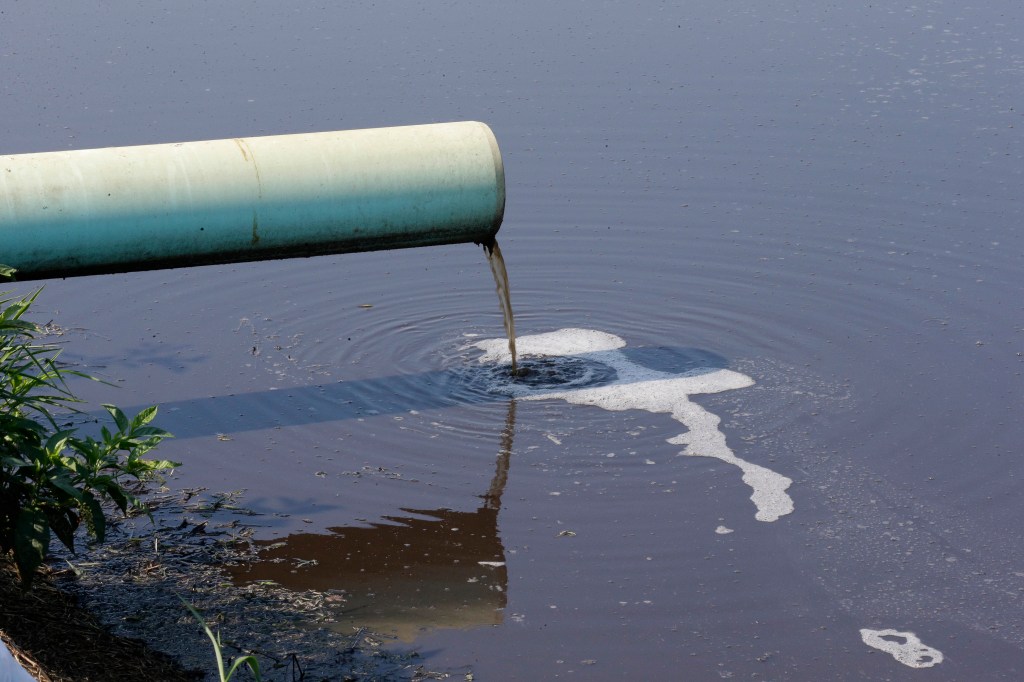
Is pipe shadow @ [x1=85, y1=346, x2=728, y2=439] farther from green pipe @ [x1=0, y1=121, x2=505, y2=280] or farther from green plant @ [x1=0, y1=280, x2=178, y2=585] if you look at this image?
green plant @ [x1=0, y1=280, x2=178, y2=585]

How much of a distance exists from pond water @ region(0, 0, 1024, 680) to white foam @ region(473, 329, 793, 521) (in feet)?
0.11

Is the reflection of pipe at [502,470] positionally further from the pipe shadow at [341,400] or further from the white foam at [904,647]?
the white foam at [904,647]

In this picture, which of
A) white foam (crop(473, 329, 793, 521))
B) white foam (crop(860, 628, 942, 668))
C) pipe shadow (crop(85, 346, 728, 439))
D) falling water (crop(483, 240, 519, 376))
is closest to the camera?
white foam (crop(860, 628, 942, 668))

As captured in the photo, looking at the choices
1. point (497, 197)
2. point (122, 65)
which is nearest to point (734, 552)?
point (497, 197)

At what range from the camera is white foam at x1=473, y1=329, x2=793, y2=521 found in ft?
23.8

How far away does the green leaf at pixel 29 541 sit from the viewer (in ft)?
16.5

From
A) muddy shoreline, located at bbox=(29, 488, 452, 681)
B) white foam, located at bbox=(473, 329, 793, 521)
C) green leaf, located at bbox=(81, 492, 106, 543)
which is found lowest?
muddy shoreline, located at bbox=(29, 488, 452, 681)

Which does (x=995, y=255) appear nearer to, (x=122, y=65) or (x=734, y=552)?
(x=734, y=552)

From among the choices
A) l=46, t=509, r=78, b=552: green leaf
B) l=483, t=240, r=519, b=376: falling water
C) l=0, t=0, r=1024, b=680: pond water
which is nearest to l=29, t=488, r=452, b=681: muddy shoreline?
l=0, t=0, r=1024, b=680: pond water

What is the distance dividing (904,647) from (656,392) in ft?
9.29

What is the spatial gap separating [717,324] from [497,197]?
2.16 meters

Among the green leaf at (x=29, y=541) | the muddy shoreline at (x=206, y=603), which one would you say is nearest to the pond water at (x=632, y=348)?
the muddy shoreline at (x=206, y=603)

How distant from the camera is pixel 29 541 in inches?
199

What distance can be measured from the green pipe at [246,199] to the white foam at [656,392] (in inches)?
41.4
